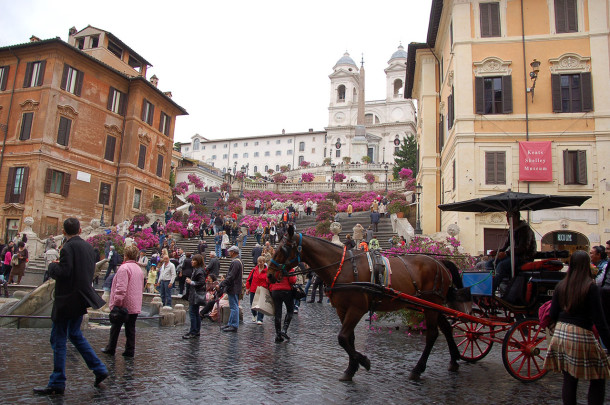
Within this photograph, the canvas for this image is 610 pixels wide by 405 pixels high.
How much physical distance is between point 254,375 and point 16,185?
97.1ft

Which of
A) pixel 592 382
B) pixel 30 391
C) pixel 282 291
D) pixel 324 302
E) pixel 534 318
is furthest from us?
pixel 324 302

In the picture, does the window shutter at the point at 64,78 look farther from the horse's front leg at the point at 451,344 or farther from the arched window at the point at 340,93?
the arched window at the point at 340,93

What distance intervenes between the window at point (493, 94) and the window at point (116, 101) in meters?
27.0

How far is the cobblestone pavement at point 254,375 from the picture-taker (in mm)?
5383

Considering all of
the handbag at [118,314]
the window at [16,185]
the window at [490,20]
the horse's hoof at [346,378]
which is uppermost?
the window at [490,20]

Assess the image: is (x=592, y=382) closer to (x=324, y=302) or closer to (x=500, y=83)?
(x=324, y=302)

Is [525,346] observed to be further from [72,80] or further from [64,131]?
[72,80]

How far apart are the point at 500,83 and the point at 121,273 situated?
1864cm

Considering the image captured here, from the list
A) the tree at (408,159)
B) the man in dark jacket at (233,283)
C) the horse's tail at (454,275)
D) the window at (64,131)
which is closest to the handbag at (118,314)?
the man in dark jacket at (233,283)

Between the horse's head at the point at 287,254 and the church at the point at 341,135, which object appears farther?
the church at the point at 341,135

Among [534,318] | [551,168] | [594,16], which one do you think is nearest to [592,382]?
[534,318]

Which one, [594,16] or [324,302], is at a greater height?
[594,16]

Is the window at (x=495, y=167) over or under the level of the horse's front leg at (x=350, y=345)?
over

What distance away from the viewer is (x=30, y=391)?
5.21 m
